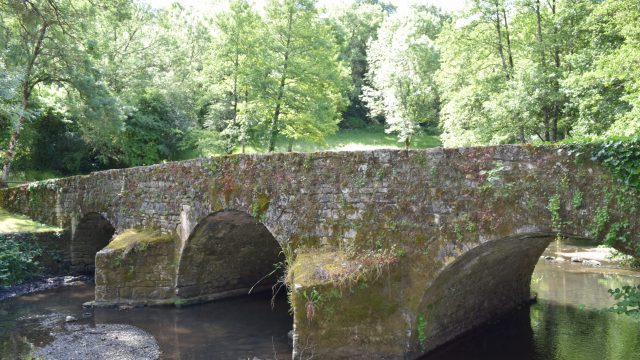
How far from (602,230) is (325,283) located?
3981mm

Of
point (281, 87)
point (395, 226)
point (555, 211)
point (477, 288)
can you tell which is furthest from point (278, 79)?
point (555, 211)

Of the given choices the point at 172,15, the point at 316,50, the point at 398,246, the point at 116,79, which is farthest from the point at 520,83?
the point at 172,15

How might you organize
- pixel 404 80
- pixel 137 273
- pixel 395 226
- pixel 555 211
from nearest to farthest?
pixel 555 211 → pixel 395 226 → pixel 137 273 → pixel 404 80

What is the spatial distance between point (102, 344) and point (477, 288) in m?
7.47

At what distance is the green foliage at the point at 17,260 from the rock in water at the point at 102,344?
18.6 ft

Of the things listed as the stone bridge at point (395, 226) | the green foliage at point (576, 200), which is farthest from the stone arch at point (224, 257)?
the green foliage at point (576, 200)

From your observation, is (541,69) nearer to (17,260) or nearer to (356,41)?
(17,260)

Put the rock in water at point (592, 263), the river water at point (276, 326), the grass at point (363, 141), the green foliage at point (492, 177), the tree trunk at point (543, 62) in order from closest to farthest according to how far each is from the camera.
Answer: the green foliage at point (492, 177) → the river water at point (276, 326) → the rock in water at point (592, 263) → the tree trunk at point (543, 62) → the grass at point (363, 141)

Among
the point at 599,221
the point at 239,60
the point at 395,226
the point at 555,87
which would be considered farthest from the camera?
the point at 239,60

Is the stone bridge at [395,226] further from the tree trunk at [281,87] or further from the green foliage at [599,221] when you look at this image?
the tree trunk at [281,87]

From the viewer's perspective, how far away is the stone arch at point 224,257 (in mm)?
12211

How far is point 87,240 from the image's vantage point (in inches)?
716

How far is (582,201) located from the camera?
6262 mm

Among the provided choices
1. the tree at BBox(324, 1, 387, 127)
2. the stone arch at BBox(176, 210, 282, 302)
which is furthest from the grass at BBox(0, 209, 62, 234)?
the tree at BBox(324, 1, 387, 127)
